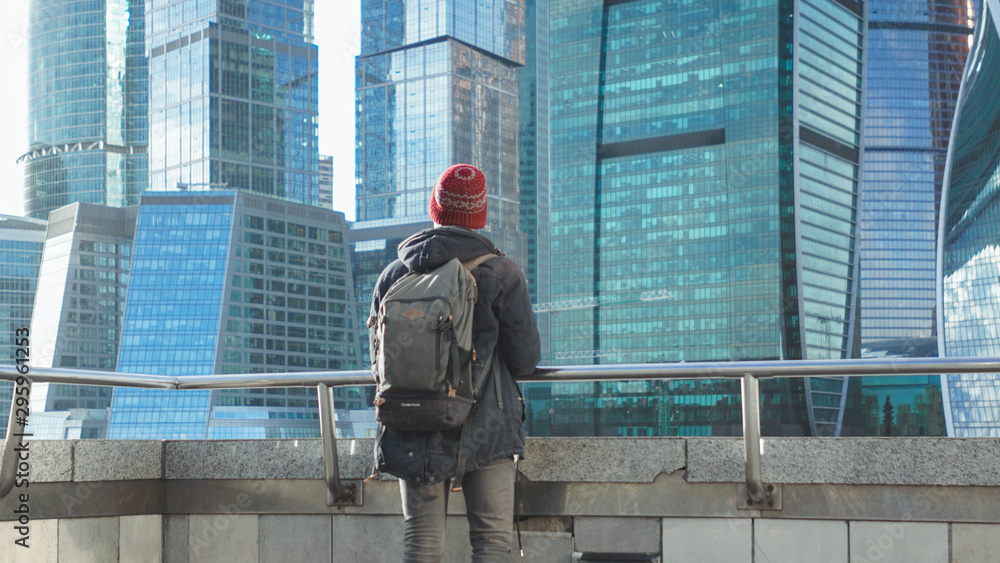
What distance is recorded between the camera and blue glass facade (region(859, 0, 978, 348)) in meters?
108

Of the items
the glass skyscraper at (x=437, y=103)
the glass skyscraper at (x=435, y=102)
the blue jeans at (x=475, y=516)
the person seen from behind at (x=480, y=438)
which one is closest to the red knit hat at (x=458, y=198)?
the person seen from behind at (x=480, y=438)

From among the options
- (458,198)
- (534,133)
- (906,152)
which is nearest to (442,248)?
(458,198)

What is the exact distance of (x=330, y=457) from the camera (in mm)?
4578

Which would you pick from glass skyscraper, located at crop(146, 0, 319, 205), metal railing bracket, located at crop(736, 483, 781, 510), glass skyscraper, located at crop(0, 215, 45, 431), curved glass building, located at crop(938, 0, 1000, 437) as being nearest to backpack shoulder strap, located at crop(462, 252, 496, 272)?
metal railing bracket, located at crop(736, 483, 781, 510)

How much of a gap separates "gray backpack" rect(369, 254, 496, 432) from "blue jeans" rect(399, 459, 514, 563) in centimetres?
24

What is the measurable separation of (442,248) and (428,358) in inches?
16.8

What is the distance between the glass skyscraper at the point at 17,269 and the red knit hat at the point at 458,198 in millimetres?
141224

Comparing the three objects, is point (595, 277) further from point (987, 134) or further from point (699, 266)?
point (987, 134)

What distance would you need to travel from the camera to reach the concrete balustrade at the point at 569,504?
156 inches

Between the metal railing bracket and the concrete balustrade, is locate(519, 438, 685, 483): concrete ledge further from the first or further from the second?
the metal railing bracket

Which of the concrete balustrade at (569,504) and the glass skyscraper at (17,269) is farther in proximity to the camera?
the glass skyscraper at (17,269)

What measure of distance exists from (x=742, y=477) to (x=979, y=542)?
0.91m

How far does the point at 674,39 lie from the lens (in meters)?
115

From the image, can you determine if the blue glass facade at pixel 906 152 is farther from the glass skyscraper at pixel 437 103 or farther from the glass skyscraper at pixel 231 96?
the glass skyscraper at pixel 231 96
